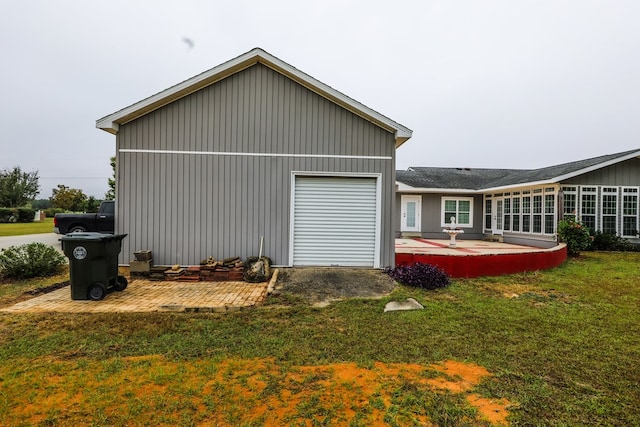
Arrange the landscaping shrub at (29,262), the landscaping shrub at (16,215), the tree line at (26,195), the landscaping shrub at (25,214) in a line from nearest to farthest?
1. the landscaping shrub at (29,262)
2. the landscaping shrub at (16,215)
3. the landscaping shrub at (25,214)
4. the tree line at (26,195)

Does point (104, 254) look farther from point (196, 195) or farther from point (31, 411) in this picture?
point (31, 411)

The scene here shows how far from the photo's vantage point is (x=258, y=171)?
7.86m

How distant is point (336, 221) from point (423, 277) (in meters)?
2.54

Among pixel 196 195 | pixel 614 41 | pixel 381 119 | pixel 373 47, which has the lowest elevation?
pixel 196 195

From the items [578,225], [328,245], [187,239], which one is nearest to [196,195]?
[187,239]

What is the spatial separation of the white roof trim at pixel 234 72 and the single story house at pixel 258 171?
3 centimetres

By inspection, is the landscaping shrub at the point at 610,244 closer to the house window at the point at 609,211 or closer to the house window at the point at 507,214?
the house window at the point at 609,211

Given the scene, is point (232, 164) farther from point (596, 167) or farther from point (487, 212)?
point (487, 212)

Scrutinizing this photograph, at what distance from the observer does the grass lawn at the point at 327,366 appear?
99.0 inches

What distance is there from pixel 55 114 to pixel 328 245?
87.3ft

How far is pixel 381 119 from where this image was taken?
7.73 metres

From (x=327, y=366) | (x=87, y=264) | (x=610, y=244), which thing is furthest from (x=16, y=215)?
(x=610, y=244)

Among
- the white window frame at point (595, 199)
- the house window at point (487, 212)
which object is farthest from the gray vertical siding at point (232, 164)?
the house window at point (487, 212)

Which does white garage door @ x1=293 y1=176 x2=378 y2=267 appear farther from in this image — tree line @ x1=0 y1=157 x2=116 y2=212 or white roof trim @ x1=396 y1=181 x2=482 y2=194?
tree line @ x1=0 y1=157 x2=116 y2=212
